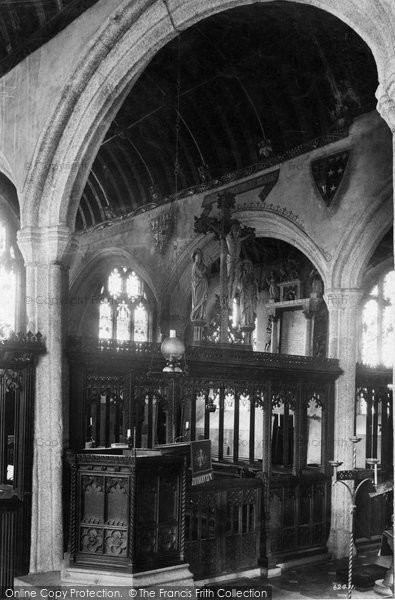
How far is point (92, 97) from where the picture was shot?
8625 millimetres

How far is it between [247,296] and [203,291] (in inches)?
26.9

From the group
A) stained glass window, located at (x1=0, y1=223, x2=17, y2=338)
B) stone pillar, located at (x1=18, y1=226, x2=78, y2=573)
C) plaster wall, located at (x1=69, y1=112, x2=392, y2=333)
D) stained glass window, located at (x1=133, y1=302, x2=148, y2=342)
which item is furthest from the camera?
stained glass window, located at (x1=133, y1=302, x2=148, y2=342)

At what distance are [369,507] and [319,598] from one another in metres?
3.19

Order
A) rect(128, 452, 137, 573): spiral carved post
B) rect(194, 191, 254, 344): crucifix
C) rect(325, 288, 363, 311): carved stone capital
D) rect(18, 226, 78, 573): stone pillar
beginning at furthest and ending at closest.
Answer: rect(325, 288, 363, 311): carved stone capital < rect(194, 191, 254, 344): crucifix < rect(18, 226, 78, 573): stone pillar < rect(128, 452, 137, 573): spiral carved post

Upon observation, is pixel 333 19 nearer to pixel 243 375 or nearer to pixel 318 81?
pixel 318 81

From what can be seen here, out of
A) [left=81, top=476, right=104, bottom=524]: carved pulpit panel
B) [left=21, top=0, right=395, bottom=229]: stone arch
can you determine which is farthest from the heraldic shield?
[left=81, top=476, right=104, bottom=524]: carved pulpit panel

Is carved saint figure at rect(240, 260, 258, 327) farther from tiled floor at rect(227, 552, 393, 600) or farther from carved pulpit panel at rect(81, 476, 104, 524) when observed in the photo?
carved pulpit panel at rect(81, 476, 104, 524)

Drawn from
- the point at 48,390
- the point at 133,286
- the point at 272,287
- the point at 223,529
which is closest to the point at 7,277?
the point at 133,286

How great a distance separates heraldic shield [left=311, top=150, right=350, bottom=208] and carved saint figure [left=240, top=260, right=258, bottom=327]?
180cm

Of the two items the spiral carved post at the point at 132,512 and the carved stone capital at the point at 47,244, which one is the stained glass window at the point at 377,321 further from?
the spiral carved post at the point at 132,512

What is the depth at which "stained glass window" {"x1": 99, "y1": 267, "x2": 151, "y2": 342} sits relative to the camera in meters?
18.0

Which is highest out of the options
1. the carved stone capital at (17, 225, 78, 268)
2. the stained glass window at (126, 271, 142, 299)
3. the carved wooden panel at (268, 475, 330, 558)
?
the stained glass window at (126, 271, 142, 299)

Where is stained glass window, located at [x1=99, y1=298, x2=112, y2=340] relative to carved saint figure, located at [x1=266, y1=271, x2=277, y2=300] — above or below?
below

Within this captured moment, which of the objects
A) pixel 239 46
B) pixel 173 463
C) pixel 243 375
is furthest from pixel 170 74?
pixel 173 463
